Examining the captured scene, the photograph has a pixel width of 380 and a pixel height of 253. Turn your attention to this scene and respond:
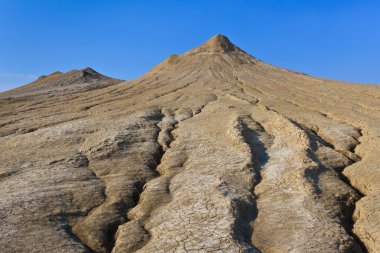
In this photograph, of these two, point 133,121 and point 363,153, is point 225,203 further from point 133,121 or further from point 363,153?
point 133,121

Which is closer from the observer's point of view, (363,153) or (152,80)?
(363,153)

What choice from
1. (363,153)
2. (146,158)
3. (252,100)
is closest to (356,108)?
(252,100)

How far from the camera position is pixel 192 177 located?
1659 centimetres

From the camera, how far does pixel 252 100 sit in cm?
3131

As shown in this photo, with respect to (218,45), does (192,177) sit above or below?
below

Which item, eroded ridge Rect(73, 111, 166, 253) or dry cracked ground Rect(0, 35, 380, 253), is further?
eroded ridge Rect(73, 111, 166, 253)

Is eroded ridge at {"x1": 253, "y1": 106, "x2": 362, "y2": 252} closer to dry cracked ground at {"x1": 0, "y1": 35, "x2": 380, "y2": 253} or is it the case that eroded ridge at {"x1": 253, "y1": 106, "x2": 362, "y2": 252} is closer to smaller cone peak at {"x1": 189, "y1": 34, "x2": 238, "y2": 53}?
dry cracked ground at {"x1": 0, "y1": 35, "x2": 380, "y2": 253}

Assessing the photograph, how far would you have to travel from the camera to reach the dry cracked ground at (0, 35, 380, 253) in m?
12.7

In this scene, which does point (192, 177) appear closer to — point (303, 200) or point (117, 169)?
point (117, 169)

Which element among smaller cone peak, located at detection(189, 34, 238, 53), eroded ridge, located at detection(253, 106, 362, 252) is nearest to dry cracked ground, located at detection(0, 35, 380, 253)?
eroded ridge, located at detection(253, 106, 362, 252)

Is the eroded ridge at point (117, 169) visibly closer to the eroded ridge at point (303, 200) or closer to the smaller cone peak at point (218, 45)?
the eroded ridge at point (303, 200)

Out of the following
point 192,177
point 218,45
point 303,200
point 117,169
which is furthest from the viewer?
point 218,45

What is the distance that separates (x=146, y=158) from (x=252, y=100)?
46.3 ft

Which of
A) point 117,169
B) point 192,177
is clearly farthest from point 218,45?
point 192,177
